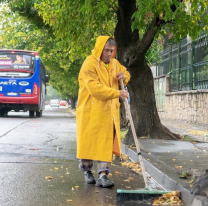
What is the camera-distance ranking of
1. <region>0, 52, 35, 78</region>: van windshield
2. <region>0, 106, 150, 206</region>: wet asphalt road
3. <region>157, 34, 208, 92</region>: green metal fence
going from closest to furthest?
<region>0, 106, 150, 206</region>: wet asphalt road → <region>157, 34, 208, 92</region>: green metal fence → <region>0, 52, 35, 78</region>: van windshield

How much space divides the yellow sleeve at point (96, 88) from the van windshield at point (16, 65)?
62.2 feet

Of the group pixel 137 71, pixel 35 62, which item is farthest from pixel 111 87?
pixel 35 62

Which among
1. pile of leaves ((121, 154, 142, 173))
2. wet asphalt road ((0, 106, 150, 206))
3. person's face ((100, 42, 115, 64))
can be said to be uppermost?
person's face ((100, 42, 115, 64))

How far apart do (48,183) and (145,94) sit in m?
5.16

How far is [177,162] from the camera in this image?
686cm

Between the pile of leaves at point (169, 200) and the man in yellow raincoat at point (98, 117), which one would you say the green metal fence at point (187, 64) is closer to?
the man in yellow raincoat at point (98, 117)

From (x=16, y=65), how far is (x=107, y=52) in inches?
753

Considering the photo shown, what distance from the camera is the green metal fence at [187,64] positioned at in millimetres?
16328

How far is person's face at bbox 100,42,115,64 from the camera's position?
5.56 m

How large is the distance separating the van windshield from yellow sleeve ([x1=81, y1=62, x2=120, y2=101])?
18955 mm

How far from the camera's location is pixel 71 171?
675 centimetres

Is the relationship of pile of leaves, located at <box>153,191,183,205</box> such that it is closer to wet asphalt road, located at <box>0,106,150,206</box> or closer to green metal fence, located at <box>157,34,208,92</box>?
wet asphalt road, located at <box>0,106,150,206</box>

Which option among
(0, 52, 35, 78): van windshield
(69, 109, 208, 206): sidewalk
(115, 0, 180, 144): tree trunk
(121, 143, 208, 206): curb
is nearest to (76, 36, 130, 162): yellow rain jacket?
(121, 143, 208, 206): curb

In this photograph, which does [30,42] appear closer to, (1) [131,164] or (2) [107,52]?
(1) [131,164]
